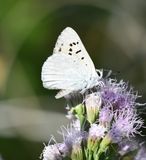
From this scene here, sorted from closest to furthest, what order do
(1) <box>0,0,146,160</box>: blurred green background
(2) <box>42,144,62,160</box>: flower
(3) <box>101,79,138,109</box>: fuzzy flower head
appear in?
(2) <box>42,144,62,160</box>: flower < (3) <box>101,79,138,109</box>: fuzzy flower head < (1) <box>0,0,146,160</box>: blurred green background

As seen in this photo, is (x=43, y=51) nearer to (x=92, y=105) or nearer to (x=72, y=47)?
(x=72, y=47)

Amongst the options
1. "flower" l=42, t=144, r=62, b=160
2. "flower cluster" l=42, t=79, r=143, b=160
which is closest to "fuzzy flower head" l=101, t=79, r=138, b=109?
"flower cluster" l=42, t=79, r=143, b=160

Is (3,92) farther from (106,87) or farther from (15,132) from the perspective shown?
(106,87)

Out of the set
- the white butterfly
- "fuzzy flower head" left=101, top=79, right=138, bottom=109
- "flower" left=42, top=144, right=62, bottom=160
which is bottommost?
"flower" left=42, top=144, right=62, bottom=160

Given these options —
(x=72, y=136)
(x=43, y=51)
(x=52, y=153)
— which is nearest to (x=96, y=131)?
(x=72, y=136)

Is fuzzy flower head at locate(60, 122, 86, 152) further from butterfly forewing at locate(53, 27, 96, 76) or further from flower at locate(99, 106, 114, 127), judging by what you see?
butterfly forewing at locate(53, 27, 96, 76)
